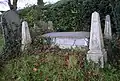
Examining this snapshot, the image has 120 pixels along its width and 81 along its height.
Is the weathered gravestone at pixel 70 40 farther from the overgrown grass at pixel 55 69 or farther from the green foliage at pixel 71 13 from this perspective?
the green foliage at pixel 71 13

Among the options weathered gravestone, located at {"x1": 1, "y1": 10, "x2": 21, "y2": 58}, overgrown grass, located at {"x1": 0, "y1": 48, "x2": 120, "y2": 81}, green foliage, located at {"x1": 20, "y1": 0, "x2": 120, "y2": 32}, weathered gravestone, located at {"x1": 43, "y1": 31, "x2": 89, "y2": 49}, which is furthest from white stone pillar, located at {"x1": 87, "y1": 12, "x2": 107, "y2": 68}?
weathered gravestone, located at {"x1": 1, "y1": 10, "x2": 21, "y2": 58}

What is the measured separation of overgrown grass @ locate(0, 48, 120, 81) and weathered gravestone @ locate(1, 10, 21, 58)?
0.54 meters

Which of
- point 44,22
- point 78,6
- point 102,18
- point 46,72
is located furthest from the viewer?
point 44,22

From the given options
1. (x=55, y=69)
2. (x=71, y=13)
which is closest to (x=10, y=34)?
(x=55, y=69)

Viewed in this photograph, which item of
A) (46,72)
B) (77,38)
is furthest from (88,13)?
(46,72)

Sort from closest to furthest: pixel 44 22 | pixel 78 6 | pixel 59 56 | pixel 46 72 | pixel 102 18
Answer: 1. pixel 46 72
2. pixel 59 56
3. pixel 102 18
4. pixel 78 6
5. pixel 44 22

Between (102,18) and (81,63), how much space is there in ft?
11.4

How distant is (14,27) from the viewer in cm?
668

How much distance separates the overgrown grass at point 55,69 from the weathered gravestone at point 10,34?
0.54 metres

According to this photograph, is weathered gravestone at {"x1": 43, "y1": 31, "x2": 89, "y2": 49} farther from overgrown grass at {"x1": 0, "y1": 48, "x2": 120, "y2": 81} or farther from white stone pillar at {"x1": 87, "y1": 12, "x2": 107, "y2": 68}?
white stone pillar at {"x1": 87, "y1": 12, "x2": 107, "y2": 68}

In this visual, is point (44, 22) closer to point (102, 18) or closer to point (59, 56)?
point (102, 18)

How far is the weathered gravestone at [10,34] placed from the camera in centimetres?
639

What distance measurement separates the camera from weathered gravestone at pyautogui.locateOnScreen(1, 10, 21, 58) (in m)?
6.39

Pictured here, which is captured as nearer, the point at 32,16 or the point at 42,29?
the point at 42,29
